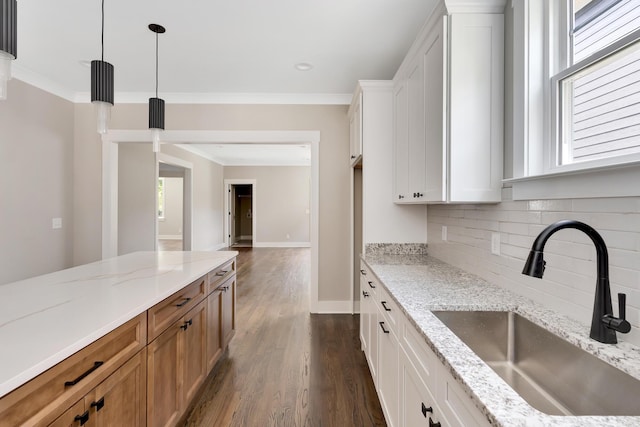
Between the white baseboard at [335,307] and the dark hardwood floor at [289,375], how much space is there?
4.4 inches

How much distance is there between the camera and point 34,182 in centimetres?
322

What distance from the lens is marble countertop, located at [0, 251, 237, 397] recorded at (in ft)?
2.75

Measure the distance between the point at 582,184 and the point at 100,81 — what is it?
2.31 m

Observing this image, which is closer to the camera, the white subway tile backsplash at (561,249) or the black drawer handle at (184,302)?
the white subway tile backsplash at (561,249)

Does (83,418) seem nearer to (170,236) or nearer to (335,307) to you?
(335,307)

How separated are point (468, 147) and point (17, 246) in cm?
405

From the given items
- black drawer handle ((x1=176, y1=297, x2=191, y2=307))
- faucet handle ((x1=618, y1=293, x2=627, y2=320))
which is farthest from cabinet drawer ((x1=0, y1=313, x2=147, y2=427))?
faucet handle ((x1=618, y1=293, x2=627, y2=320))

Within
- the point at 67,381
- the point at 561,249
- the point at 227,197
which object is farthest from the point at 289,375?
the point at 227,197

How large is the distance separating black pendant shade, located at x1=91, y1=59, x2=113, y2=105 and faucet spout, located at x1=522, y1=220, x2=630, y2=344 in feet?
6.99

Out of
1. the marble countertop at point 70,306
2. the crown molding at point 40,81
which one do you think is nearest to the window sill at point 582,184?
the marble countertop at point 70,306

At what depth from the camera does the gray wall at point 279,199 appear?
9.25m

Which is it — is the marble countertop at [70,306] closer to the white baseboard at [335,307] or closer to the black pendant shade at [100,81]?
the black pendant shade at [100,81]

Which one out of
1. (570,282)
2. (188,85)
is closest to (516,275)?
(570,282)

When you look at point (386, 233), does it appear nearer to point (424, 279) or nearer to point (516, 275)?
point (424, 279)
